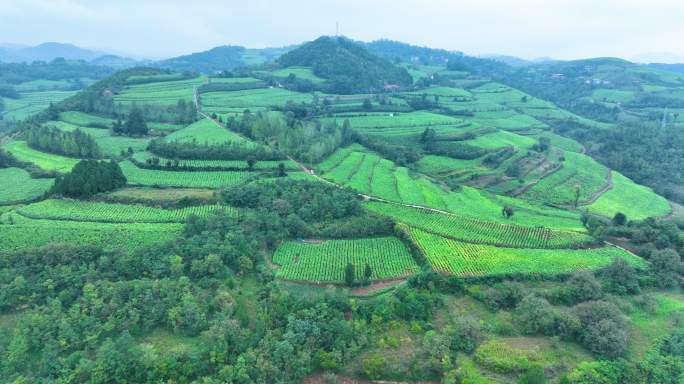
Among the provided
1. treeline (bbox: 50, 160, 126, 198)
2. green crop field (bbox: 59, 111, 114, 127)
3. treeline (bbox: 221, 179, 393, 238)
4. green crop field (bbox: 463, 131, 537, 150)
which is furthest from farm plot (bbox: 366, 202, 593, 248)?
green crop field (bbox: 59, 111, 114, 127)

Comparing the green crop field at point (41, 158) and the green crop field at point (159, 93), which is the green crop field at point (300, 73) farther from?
the green crop field at point (41, 158)

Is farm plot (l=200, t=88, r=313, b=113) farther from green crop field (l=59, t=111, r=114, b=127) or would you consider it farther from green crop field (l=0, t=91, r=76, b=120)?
green crop field (l=0, t=91, r=76, b=120)

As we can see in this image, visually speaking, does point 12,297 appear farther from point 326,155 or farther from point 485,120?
point 485,120

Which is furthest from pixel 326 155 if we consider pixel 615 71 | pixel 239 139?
pixel 615 71

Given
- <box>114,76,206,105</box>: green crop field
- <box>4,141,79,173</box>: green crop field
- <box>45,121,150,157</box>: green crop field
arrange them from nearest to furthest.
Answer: <box>4,141,79,173</box>: green crop field
<box>45,121,150,157</box>: green crop field
<box>114,76,206,105</box>: green crop field

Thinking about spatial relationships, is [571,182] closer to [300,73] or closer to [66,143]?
[66,143]

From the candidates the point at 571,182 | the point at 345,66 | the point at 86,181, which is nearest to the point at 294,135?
the point at 86,181

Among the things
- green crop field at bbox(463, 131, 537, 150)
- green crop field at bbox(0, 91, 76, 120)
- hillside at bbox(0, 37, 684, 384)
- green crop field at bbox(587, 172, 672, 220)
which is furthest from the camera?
green crop field at bbox(0, 91, 76, 120)
